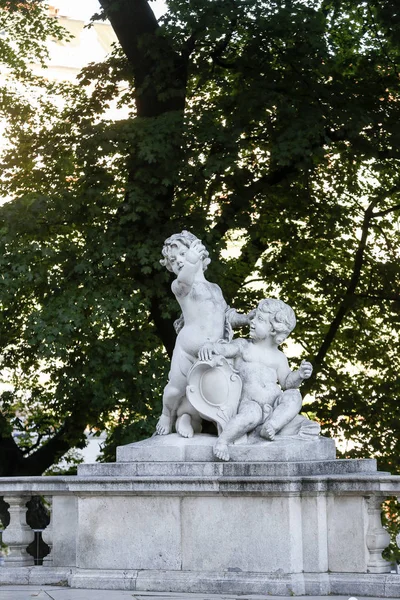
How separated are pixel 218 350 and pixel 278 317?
0.56m

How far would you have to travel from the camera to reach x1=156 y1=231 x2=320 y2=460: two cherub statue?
8070mm

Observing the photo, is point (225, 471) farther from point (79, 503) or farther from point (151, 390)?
point (151, 390)

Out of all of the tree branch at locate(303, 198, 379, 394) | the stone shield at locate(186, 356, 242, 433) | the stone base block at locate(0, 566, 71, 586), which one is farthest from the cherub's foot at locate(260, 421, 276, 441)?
the tree branch at locate(303, 198, 379, 394)

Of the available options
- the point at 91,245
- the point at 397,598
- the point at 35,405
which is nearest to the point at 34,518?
the point at 35,405

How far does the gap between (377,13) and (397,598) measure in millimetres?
10214

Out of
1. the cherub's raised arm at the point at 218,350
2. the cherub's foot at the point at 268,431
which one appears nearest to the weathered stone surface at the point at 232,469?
the cherub's foot at the point at 268,431

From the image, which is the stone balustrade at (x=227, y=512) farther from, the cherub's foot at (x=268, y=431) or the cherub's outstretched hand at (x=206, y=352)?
the cherub's outstretched hand at (x=206, y=352)

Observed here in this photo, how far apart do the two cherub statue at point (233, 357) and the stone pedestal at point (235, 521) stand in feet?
0.62

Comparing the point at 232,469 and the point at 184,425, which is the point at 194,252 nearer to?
the point at 184,425

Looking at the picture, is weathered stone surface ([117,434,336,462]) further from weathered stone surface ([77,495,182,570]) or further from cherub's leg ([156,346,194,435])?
weathered stone surface ([77,495,182,570])

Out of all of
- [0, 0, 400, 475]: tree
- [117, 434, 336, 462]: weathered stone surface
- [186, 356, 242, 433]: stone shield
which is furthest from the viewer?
[0, 0, 400, 475]: tree

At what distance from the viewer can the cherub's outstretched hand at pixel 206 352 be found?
820 centimetres

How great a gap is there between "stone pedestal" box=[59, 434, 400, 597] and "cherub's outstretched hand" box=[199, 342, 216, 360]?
2.02 feet

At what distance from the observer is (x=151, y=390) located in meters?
15.1
